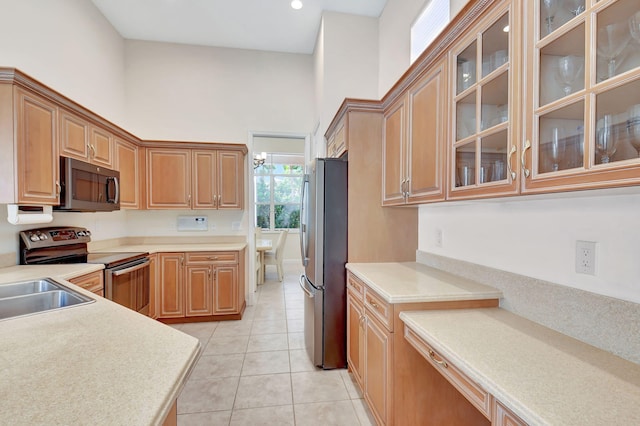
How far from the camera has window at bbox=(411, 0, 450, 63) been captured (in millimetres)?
2186

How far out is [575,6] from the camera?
35.2 inches

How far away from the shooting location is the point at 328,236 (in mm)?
2389

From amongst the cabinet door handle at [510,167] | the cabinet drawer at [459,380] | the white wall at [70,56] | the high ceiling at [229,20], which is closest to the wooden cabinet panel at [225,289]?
the white wall at [70,56]

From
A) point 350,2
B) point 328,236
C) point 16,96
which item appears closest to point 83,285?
point 16,96

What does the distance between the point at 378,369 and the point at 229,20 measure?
3974 mm

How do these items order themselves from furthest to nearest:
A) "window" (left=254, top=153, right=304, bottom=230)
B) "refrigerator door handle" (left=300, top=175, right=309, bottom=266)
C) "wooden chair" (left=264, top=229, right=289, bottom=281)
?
"window" (left=254, top=153, right=304, bottom=230) < "wooden chair" (left=264, top=229, right=289, bottom=281) < "refrigerator door handle" (left=300, top=175, right=309, bottom=266)

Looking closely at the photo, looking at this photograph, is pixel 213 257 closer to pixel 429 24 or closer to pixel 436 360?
pixel 436 360

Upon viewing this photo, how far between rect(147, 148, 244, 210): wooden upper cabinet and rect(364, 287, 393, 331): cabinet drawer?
243 cm

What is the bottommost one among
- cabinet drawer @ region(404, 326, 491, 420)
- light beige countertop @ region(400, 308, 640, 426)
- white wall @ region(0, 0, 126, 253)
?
cabinet drawer @ region(404, 326, 491, 420)

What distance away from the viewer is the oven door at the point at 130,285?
252 cm

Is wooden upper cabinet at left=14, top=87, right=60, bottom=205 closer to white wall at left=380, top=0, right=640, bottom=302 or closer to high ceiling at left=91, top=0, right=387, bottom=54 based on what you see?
high ceiling at left=91, top=0, right=387, bottom=54

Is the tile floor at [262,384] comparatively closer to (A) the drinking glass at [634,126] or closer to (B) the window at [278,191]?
(A) the drinking glass at [634,126]

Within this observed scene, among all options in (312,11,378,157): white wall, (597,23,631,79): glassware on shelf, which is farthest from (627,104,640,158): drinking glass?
(312,11,378,157): white wall

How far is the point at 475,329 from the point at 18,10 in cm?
392
